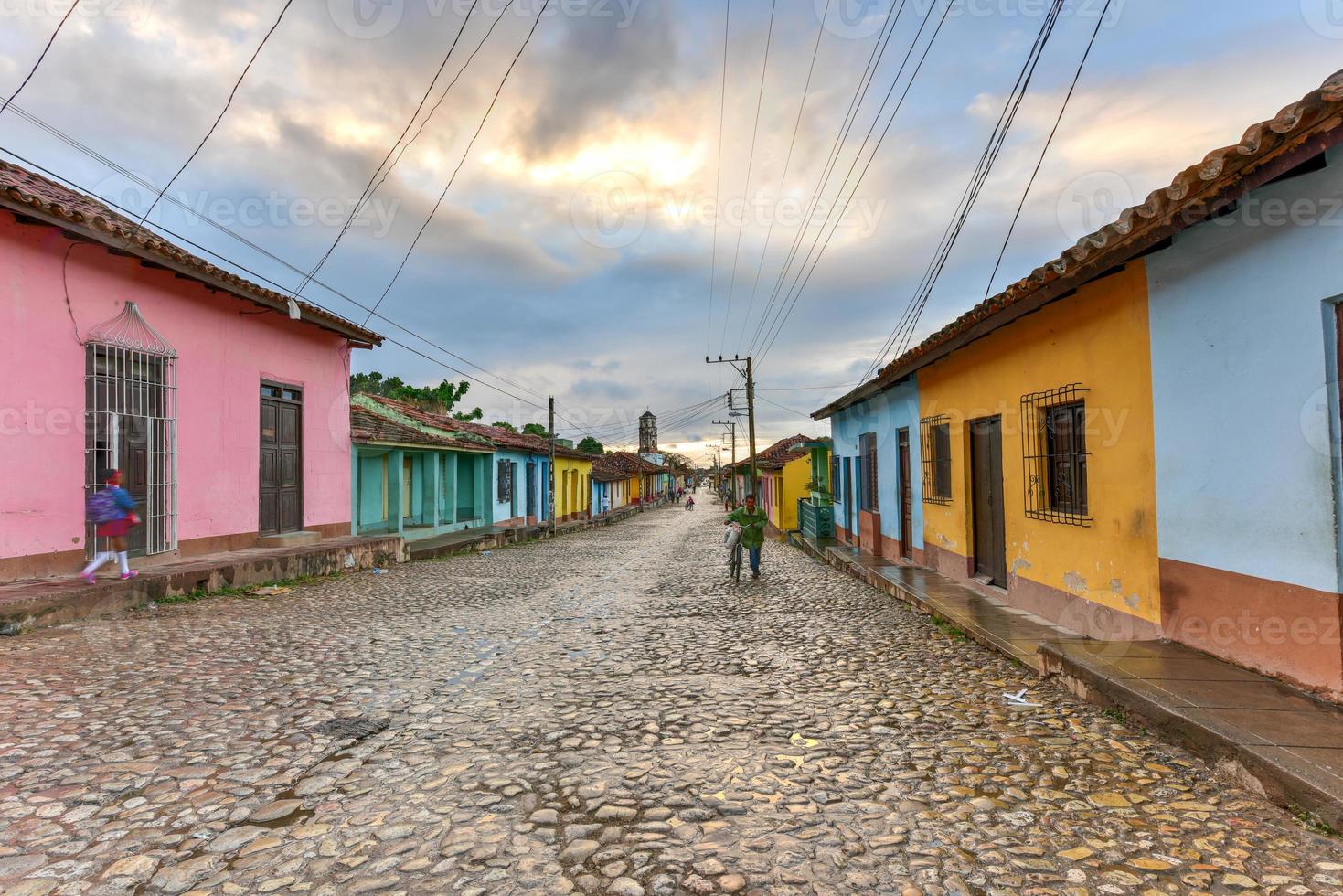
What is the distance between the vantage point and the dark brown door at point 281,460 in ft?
36.7

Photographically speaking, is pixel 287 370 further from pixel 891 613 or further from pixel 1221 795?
pixel 1221 795

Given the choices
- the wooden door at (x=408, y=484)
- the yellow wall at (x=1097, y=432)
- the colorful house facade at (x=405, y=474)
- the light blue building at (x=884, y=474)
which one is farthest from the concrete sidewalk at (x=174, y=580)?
the light blue building at (x=884, y=474)

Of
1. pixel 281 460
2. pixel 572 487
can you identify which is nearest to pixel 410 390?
pixel 572 487

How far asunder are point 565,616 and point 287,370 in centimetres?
747

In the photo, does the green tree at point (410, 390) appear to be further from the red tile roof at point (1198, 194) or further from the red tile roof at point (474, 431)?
the red tile roof at point (1198, 194)

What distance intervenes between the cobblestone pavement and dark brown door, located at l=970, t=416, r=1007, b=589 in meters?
2.54

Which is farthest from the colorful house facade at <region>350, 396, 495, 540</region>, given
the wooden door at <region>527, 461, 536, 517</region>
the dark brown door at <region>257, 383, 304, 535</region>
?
the wooden door at <region>527, 461, 536, 517</region>

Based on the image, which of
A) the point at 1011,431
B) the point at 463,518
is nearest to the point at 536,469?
the point at 463,518

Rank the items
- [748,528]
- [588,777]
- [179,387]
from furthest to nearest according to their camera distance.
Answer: [748,528] < [179,387] < [588,777]

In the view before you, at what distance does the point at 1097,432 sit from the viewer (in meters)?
5.71

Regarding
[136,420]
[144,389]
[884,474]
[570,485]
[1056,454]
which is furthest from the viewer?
[570,485]

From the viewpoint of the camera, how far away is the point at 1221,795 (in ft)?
9.77

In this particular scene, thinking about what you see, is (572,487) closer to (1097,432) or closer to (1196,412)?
(1097,432)

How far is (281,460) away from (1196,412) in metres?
12.3
